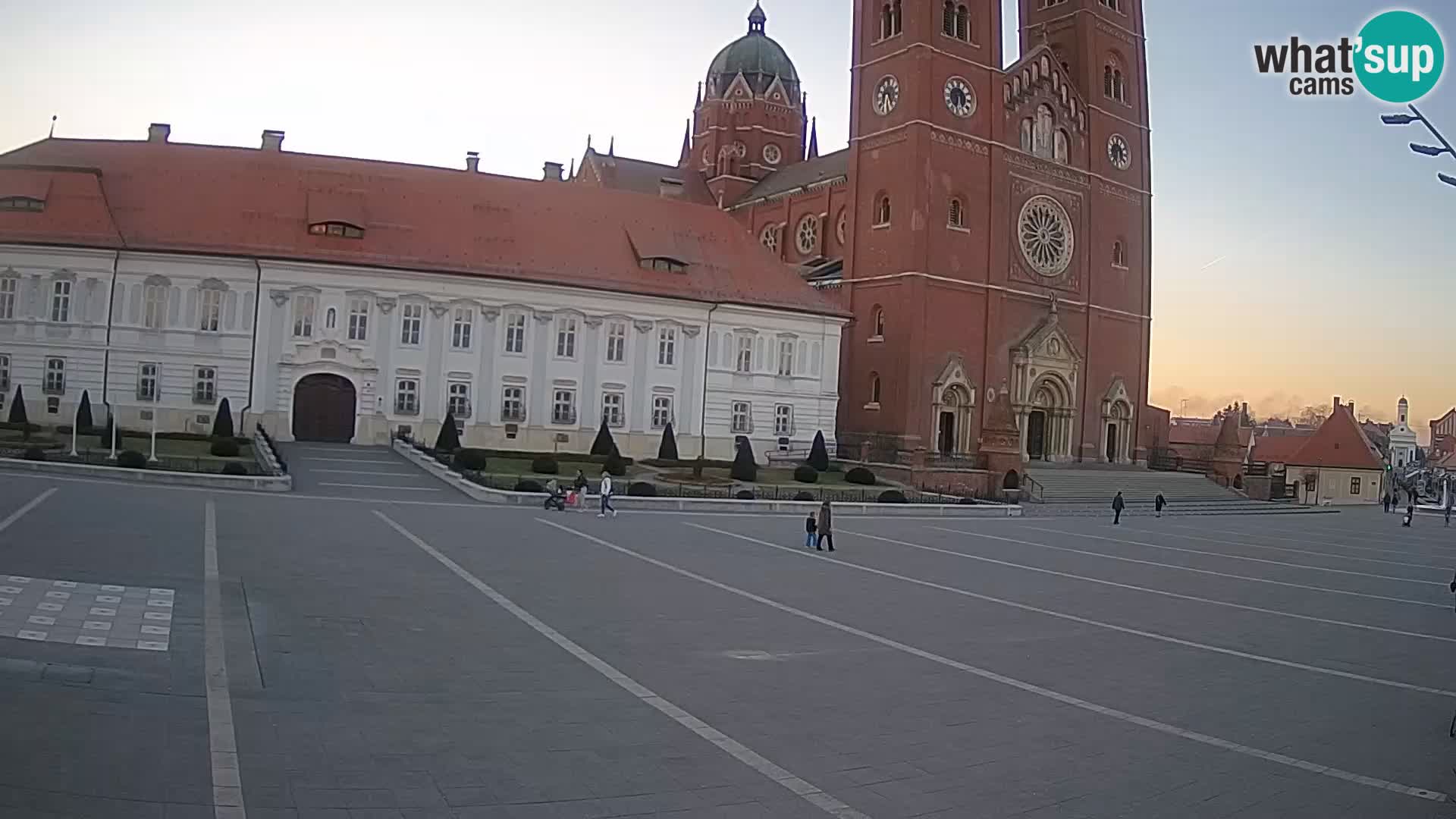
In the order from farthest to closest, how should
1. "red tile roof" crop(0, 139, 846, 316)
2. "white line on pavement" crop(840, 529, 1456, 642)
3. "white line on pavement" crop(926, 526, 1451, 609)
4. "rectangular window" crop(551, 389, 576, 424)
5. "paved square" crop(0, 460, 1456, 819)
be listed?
"rectangular window" crop(551, 389, 576, 424), "red tile roof" crop(0, 139, 846, 316), "white line on pavement" crop(926, 526, 1451, 609), "white line on pavement" crop(840, 529, 1456, 642), "paved square" crop(0, 460, 1456, 819)

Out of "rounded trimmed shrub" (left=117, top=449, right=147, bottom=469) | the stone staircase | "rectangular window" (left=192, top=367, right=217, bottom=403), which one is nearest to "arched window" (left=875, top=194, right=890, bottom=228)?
the stone staircase

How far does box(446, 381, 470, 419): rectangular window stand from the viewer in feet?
157

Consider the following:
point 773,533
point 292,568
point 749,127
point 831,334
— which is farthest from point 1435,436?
point 292,568

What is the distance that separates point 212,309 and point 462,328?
9.76 meters

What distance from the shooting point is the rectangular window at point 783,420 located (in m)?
53.5

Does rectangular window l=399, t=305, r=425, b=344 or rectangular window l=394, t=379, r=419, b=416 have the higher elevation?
rectangular window l=399, t=305, r=425, b=344

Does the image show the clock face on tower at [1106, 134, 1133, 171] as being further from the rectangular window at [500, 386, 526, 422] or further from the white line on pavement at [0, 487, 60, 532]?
the white line on pavement at [0, 487, 60, 532]

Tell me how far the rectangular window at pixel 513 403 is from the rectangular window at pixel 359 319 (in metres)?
6.12

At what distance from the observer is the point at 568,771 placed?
8.27 meters

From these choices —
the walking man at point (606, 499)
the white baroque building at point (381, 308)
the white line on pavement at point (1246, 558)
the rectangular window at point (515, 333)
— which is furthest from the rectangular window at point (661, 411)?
the walking man at point (606, 499)

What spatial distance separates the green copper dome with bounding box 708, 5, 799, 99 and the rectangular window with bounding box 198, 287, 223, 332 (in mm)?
49504

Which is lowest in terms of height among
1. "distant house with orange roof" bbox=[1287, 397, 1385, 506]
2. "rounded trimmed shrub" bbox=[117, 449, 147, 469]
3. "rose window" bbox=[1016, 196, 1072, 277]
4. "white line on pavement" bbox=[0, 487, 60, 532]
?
"white line on pavement" bbox=[0, 487, 60, 532]

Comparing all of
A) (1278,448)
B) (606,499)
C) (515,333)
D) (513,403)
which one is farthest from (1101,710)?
(1278,448)

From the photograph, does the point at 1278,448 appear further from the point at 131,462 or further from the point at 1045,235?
the point at 131,462
